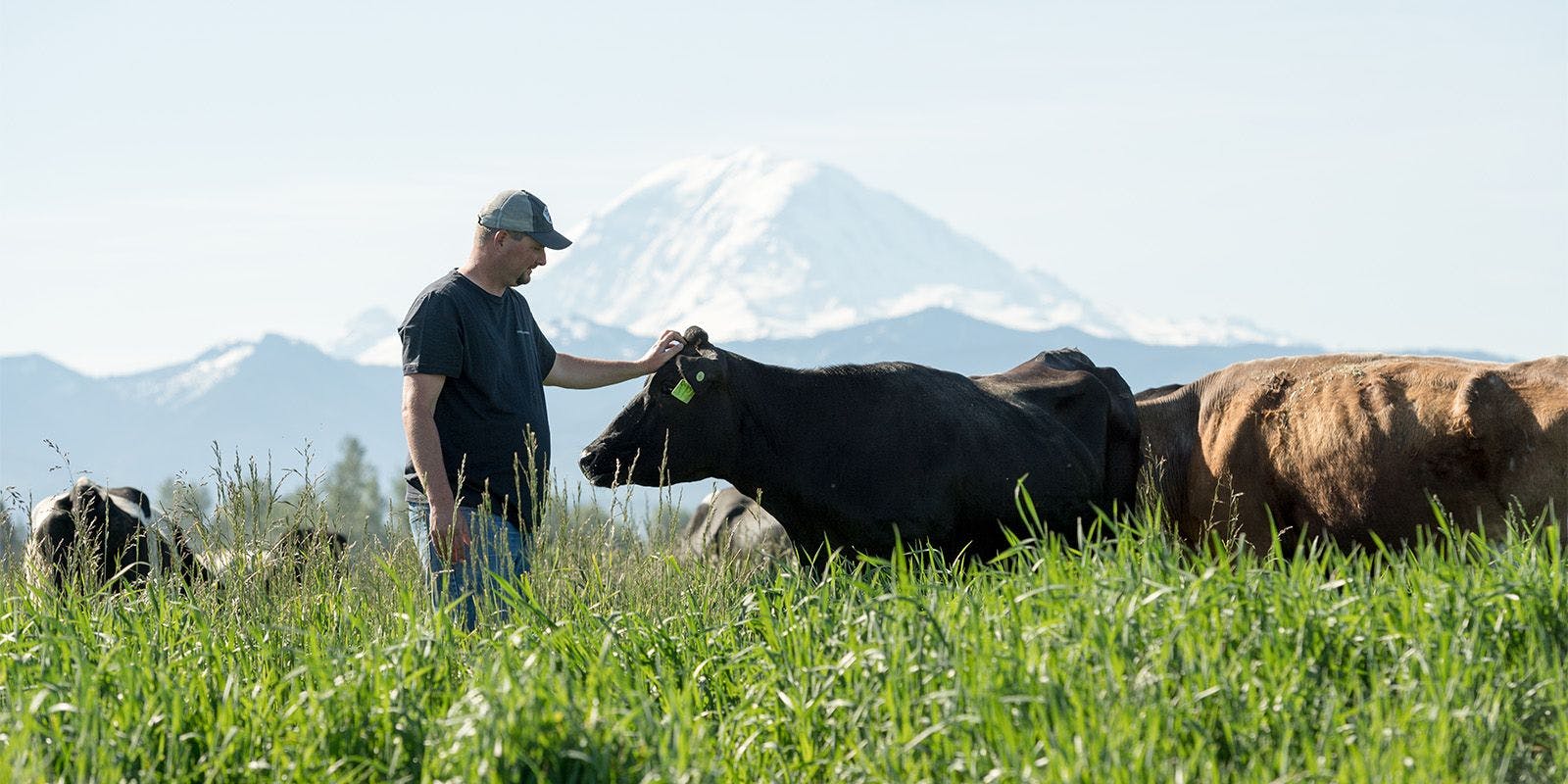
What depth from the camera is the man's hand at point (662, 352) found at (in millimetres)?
8703

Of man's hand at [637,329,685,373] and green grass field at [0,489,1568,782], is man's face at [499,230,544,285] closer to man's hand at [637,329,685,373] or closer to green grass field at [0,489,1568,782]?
man's hand at [637,329,685,373]

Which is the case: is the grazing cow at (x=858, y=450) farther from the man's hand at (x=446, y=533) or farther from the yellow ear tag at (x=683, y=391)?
the man's hand at (x=446, y=533)

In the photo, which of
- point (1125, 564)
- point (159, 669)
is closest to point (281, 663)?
point (159, 669)

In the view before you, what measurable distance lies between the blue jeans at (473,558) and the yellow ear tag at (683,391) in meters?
1.73

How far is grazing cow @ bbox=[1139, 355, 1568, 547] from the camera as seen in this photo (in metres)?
7.84

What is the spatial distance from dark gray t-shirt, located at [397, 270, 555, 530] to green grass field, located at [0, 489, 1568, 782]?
1.32m

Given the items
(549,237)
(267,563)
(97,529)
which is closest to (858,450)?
(549,237)

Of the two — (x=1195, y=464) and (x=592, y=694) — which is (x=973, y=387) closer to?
(x=1195, y=464)

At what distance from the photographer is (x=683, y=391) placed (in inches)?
353

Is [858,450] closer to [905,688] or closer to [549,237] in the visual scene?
[549,237]

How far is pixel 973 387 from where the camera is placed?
31.8 feet

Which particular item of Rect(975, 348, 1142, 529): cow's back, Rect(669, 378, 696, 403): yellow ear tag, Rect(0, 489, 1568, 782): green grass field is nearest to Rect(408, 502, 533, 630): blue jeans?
Rect(0, 489, 1568, 782): green grass field

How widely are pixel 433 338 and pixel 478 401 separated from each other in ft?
1.32

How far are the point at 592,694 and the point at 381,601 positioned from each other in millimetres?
2119
